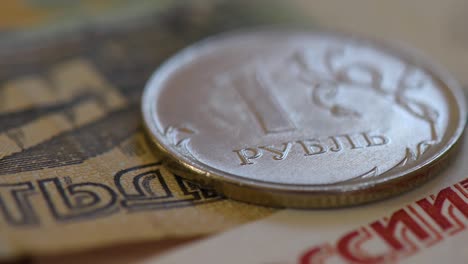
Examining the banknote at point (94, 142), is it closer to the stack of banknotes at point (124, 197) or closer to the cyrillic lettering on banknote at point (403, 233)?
the stack of banknotes at point (124, 197)

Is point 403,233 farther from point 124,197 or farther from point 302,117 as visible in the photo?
point 124,197

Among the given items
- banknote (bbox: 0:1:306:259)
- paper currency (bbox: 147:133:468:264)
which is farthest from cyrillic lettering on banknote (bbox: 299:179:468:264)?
banknote (bbox: 0:1:306:259)

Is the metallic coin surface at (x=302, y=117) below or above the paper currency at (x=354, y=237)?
above

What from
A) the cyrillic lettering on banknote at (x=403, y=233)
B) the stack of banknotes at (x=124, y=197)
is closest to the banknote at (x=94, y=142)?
the stack of banknotes at (x=124, y=197)

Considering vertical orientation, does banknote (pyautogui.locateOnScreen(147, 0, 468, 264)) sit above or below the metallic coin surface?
below

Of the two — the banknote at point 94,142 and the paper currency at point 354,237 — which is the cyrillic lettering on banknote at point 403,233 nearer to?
the paper currency at point 354,237

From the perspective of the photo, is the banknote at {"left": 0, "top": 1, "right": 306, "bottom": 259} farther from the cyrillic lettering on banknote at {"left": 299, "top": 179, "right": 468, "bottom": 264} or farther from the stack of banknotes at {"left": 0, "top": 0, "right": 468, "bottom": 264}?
the cyrillic lettering on banknote at {"left": 299, "top": 179, "right": 468, "bottom": 264}

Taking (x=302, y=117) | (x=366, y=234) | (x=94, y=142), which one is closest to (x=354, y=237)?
(x=366, y=234)

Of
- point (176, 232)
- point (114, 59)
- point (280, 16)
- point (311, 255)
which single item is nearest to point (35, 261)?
point (176, 232)

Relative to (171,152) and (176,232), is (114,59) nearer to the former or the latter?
(171,152)
